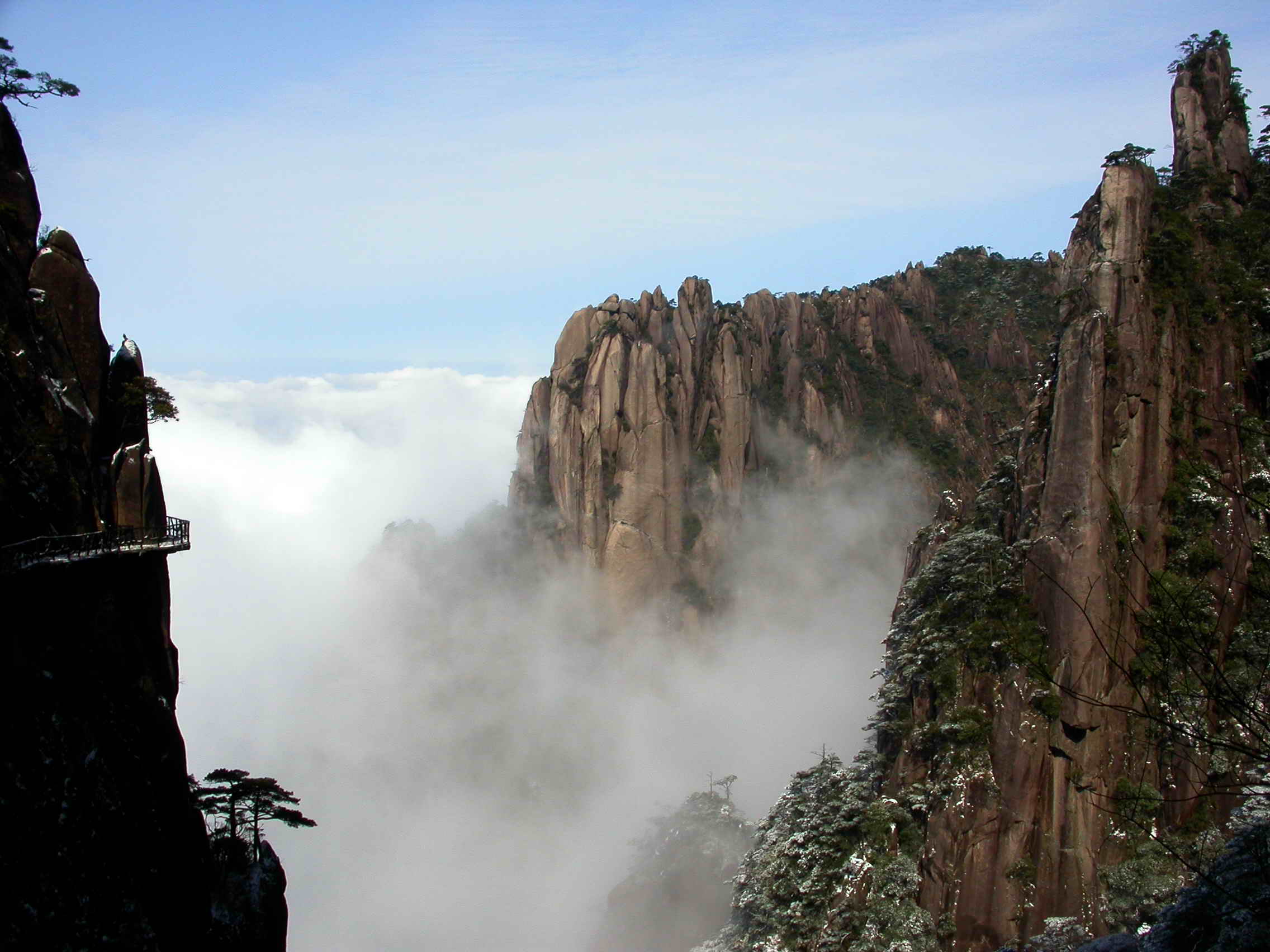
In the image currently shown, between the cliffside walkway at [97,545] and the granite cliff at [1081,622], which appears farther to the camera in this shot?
the granite cliff at [1081,622]

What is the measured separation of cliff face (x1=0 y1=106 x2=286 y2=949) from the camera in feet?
60.1

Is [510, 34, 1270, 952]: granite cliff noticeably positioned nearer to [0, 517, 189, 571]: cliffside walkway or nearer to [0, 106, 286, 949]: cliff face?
[0, 106, 286, 949]: cliff face

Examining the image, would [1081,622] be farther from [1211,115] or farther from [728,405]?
[728,405]

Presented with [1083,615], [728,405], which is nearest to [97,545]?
Answer: [1083,615]

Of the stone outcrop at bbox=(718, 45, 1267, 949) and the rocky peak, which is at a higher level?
the rocky peak

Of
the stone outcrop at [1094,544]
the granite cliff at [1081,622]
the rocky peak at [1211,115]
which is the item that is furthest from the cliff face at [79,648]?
the rocky peak at [1211,115]

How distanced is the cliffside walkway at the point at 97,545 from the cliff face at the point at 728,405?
55.3 metres

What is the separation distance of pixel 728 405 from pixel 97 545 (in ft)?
221

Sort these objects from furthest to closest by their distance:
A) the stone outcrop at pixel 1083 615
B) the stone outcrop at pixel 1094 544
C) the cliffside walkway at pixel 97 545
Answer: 1. the stone outcrop at pixel 1094 544
2. the stone outcrop at pixel 1083 615
3. the cliffside walkway at pixel 97 545


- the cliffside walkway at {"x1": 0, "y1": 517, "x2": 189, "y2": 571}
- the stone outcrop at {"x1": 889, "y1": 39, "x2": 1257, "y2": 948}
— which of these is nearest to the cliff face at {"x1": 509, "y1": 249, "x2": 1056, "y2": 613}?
the stone outcrop at {"x1": 889, "y1": 39, "x2": 1257, "y2": 948}

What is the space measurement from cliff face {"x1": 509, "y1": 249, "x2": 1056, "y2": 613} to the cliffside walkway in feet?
181

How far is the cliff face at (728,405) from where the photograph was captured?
79.7 metres

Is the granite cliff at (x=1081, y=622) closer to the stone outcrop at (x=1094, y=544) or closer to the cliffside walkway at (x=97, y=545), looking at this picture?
the stone outcrop at (x=1094, y=544)

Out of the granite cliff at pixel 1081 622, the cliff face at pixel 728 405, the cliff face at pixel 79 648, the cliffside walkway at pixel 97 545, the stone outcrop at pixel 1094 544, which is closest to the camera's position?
the cliff face at pixel 79 648
